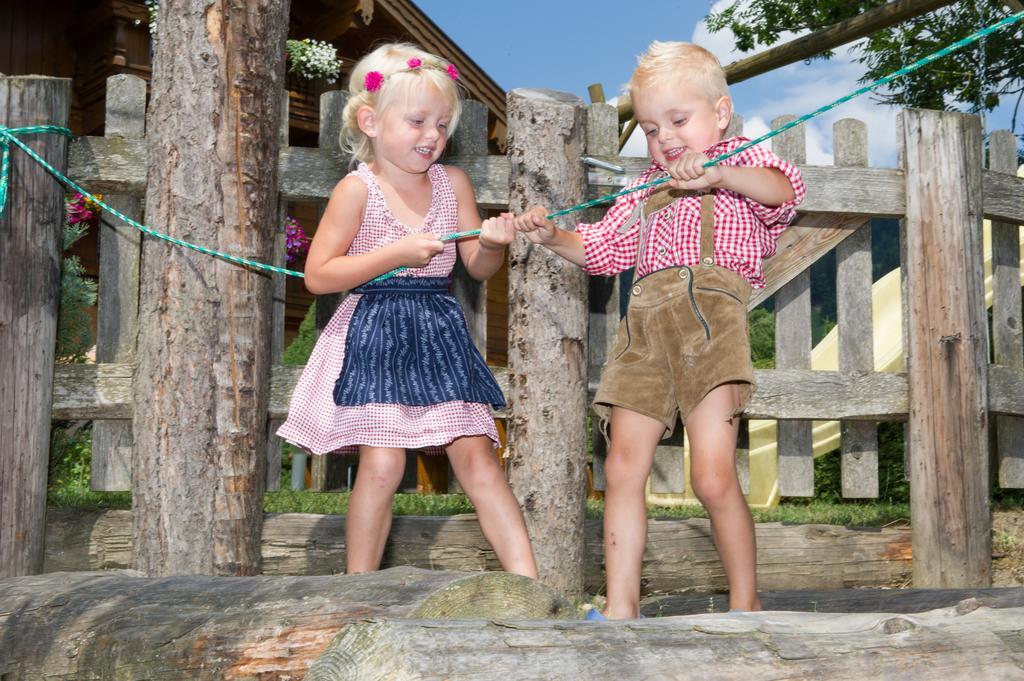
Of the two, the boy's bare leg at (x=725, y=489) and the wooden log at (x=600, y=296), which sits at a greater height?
the wooden log at (x=600, y=296)

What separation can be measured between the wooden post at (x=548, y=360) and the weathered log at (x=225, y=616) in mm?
1565

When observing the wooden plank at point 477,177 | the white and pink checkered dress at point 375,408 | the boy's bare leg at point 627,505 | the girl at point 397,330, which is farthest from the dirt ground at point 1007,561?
the white and pink checkered dress at point 375,408

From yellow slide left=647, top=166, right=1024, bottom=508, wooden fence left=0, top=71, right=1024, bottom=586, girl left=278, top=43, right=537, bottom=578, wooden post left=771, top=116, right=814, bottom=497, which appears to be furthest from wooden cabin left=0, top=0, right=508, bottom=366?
girl left=278, top=43, right=537, bottom=578

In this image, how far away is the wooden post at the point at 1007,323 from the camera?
520 centimetres

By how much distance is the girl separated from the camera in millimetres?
3365

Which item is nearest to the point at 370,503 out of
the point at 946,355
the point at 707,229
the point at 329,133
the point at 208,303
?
the point at 208,303

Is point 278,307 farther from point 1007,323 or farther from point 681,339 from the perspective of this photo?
point 1007,323

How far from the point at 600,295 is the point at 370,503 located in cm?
167

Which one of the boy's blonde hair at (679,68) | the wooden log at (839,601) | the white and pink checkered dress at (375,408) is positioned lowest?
the wooden log at (839,601)

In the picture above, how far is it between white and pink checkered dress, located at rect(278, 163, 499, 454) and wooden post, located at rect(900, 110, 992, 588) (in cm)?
215

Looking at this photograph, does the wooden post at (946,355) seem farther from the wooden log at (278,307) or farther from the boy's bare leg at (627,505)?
the wooden log at (278,307)

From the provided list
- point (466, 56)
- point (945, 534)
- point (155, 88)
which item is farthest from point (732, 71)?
point (155, 88)

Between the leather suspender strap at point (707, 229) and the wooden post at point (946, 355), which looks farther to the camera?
the wooden post at point (946, 355)

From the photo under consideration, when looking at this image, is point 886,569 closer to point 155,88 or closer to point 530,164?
point 530,164
